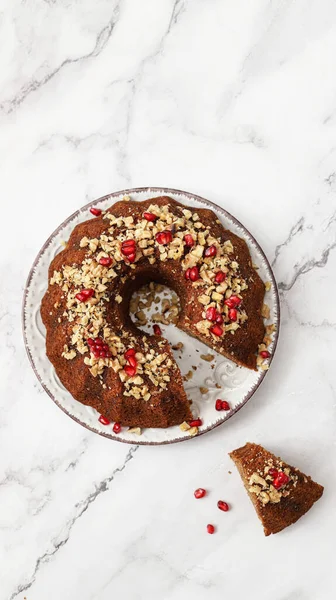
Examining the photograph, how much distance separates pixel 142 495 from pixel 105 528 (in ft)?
1.18

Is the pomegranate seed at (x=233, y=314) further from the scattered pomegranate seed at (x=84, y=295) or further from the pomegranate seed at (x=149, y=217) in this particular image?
the scattered pomegranate seed at (x=84, y=295)

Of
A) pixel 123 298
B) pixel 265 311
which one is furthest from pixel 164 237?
pixel 265 311

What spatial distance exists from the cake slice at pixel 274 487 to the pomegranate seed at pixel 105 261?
5.14 ft

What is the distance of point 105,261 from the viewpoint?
392 cm

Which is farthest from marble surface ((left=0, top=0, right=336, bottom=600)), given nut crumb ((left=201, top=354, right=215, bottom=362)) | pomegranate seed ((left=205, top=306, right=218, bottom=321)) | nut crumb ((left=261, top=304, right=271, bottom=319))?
pomegranate seed ((left=205, top=306, right=218, bottom=321))

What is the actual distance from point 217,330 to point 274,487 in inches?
44.5

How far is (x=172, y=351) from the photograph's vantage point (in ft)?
14.3

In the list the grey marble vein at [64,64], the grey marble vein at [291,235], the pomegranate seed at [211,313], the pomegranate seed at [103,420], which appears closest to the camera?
the pomegranate seed at [211,313]

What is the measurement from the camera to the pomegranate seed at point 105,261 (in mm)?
3920

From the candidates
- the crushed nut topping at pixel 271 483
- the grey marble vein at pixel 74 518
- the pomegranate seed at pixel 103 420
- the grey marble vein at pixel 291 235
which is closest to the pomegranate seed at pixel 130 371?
the pomegranate seed at pixel 103 420

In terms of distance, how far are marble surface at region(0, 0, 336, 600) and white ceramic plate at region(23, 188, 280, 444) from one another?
0.26m

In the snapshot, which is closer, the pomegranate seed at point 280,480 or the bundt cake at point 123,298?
the bundt cake at point 123,298

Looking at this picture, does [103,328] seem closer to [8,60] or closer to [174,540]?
[174,540]

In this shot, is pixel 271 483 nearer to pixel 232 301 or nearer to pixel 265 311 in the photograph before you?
pixel 265 311
